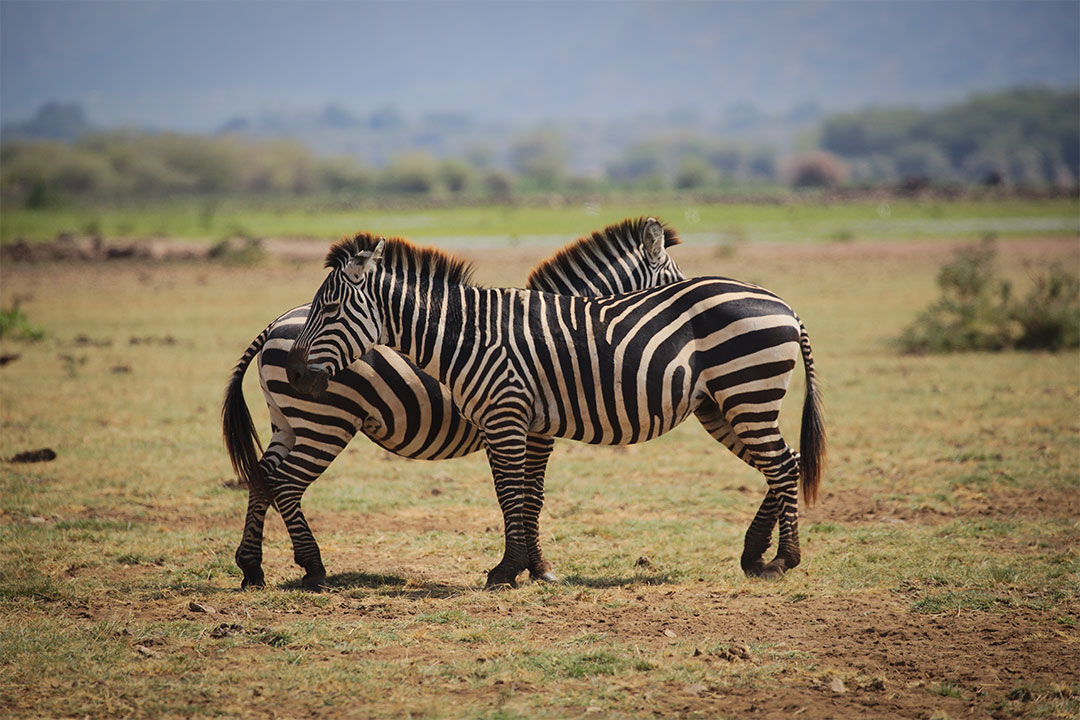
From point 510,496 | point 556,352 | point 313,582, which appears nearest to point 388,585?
point 313,582

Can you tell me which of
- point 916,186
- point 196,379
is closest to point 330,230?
point 196,379

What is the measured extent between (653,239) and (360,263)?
236 centimetres

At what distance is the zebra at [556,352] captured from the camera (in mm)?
6746

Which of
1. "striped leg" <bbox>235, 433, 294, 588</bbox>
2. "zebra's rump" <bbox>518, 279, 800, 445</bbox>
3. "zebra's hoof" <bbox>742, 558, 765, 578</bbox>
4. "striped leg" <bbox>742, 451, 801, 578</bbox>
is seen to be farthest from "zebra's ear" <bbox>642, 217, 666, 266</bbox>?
"striped leg" <bbox>235, 433, 294, 588</bbox>

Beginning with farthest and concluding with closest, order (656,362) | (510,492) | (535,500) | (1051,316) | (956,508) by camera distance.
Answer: (1051,316), (956,508), (535,500), (656,362), (510,492)

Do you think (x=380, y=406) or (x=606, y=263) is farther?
(x=606, y=263)

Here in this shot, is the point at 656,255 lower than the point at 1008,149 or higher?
lower

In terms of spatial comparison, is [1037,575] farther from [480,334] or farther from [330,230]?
[330,230]

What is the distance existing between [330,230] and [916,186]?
1874 inches

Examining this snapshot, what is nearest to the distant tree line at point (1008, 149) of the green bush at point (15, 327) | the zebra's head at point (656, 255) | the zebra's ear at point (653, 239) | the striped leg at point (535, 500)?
the green bush at point (15, 327)

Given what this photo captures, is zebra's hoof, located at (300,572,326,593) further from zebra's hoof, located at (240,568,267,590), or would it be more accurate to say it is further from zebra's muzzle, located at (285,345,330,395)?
zebra's muzzle, located at (285,345,330,395)

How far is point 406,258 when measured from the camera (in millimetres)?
7035

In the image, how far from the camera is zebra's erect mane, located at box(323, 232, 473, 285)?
687 cm

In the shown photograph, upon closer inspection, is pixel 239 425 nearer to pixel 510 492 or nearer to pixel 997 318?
pixel 510 492
